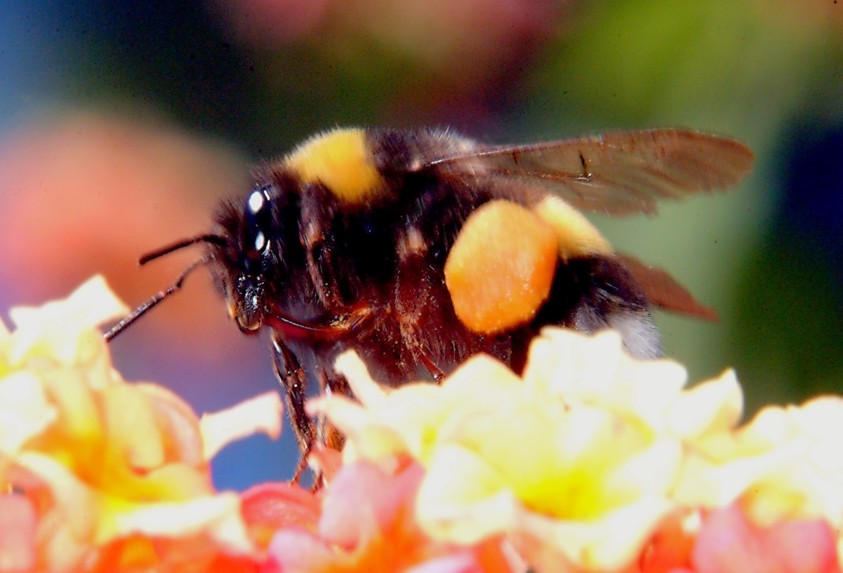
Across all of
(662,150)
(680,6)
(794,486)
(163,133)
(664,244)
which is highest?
(163,133)

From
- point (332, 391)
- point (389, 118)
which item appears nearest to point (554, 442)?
point (332, 391)

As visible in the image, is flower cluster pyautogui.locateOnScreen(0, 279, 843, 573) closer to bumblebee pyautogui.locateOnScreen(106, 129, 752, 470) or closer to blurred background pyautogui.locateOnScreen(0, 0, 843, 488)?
bumblebee pyautogui.locateOnScreen(106, 129, 752, 470)

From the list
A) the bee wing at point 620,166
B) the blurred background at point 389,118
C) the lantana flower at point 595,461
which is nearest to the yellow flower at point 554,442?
the lantana flower at point 595,461

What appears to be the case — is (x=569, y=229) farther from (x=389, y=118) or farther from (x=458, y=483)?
(x=389, y=118)

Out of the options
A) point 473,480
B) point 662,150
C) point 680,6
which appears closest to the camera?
point 473,480

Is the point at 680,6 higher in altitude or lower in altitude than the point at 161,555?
higher

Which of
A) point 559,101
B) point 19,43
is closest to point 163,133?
point 19,43

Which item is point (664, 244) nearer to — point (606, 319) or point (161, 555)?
point (606, 319)

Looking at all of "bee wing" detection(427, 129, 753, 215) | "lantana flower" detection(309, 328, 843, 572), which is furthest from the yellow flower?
"bee wing" detection(427, 129, 753, 215)
